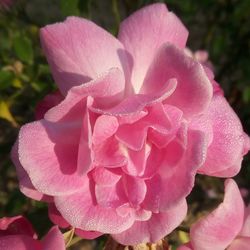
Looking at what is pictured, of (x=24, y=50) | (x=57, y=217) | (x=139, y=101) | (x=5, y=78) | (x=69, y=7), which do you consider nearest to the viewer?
(x=139, y=101)

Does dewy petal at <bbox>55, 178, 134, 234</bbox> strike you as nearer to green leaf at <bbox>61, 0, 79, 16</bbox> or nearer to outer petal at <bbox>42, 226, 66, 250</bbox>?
outer petal at <bbox>42, 226, 66, 250</bbox>

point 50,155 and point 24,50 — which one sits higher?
point 50,155

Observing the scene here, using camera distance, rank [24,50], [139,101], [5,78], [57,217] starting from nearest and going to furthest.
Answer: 1. [139,101]
2. [57,217]
3. [5,78]
4. [24,50]

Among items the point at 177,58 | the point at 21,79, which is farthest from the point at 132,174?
the point at 21,79

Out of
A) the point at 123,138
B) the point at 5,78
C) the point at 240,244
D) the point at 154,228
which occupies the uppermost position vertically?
the point at 123,138

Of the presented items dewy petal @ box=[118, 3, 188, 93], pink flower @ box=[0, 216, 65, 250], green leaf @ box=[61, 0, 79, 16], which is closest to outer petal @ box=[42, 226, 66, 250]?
pink flower @ box=[0, 216, 65, 250]

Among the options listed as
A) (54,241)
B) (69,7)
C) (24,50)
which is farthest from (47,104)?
(24,50)

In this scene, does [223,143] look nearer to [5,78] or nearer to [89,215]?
[89,215]
